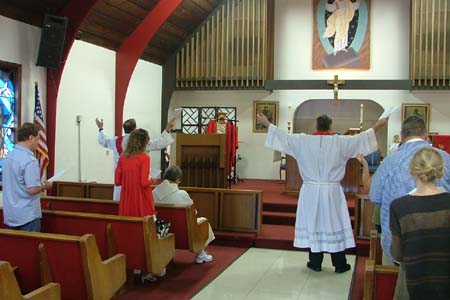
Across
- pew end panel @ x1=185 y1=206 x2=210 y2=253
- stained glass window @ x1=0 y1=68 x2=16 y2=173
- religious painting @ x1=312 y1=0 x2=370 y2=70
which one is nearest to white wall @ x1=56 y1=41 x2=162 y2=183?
stained glass window @ x1=0 y1=68 x2=16 y2=173

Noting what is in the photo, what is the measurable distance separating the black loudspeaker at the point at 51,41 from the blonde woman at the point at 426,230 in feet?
18.8

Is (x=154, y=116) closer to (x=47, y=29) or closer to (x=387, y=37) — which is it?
(x=47, y=29)

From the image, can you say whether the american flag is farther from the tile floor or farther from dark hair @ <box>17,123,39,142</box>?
dark hair @ <box>17,123,39,142</box>

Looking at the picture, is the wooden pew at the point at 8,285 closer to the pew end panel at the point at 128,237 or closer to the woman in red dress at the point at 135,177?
the pew end panel at the point at 128,237

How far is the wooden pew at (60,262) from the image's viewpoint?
316 cm

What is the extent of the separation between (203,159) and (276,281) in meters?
2.83

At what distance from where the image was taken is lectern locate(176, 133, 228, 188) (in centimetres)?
721

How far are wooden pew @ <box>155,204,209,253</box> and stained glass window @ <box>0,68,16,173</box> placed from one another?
2.76m

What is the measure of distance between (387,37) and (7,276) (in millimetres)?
10018

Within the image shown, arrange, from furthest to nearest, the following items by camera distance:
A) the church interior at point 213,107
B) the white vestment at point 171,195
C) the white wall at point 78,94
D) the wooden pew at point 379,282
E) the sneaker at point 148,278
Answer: the white wall at point 78,94, the white vestment at point 171,195, the sneaker at point 148,278, the church interior at point 213,107, the wooden pew at point 379,282

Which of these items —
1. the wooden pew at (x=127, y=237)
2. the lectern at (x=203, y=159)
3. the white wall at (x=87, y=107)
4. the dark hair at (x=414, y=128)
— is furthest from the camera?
the white wall at (x=87, y=107)

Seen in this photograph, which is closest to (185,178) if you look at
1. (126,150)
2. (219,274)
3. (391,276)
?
(219,274)

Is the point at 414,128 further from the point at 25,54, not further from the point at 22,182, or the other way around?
the point at 25,54

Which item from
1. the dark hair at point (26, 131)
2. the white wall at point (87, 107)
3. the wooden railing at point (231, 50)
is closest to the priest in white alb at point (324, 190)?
the dark hair at point (26, 131)
